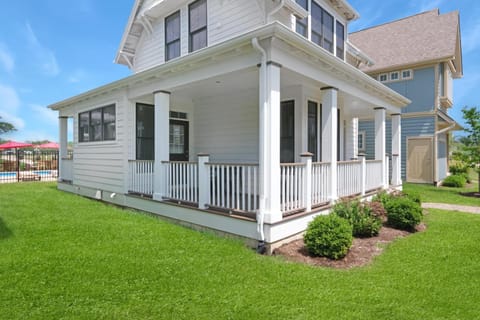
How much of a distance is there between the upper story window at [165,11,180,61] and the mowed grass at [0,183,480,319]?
5800mm

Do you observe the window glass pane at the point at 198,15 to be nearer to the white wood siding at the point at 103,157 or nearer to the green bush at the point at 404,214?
the white wood siding at the point at 103,157

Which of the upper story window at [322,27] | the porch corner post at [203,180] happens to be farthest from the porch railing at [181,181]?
the upper story window at [322,27]

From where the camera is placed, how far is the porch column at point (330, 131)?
6.16 metres

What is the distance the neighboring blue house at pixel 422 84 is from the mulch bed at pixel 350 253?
10412mm

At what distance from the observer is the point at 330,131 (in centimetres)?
618

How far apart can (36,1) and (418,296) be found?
21344 mm

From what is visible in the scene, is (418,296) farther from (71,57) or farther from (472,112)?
(71,57)

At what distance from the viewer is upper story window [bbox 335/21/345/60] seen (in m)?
9.34

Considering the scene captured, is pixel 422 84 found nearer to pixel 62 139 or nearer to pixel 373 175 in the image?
pixel 373 175

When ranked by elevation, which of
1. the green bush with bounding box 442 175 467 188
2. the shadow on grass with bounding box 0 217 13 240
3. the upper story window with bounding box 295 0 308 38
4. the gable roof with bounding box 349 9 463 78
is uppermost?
the gable roof with bounding box 349 9 463 78

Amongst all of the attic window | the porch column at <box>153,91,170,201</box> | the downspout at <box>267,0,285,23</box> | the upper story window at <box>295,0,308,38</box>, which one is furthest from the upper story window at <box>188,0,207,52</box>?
the attic window

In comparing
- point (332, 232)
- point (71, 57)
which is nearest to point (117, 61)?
point (332, 232)

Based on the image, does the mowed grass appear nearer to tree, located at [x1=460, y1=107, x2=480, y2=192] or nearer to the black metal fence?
tree, located at [x1=460, y1=107, x2=480, y2=192]

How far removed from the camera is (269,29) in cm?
430
